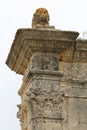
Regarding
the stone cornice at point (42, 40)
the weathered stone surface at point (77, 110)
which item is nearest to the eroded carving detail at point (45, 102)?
the weathered stone surface at point (77, 110)

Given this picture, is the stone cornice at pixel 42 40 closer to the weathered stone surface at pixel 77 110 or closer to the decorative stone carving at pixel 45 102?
the decorative stone carving at pixel 45 102

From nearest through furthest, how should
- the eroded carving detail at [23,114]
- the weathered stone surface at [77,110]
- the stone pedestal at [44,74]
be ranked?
the stone pedestal at [44,74], the weathered stone surface at [77,110], the eroded carving detail at [23,114]

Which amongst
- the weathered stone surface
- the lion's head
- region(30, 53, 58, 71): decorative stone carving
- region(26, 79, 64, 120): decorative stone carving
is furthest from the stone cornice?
the weathered stone surface

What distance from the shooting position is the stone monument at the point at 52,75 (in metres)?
9.88

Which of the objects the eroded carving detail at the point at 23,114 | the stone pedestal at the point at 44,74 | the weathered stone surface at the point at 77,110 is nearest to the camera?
the stone pedestal at the point at 44,74

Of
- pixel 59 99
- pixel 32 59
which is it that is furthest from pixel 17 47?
pixel 59 99

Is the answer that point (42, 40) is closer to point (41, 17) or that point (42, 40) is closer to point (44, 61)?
point (44, 61)

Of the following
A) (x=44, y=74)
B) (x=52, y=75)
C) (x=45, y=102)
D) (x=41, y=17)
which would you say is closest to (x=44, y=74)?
(x=44, y=74)

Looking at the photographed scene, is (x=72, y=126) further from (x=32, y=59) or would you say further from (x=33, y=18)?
(x=33, y=18)

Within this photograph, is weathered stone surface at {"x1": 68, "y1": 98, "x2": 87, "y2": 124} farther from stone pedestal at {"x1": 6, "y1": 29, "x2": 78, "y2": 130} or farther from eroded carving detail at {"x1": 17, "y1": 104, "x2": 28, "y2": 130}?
eroded carving detail at {"x1": 17, "y1": 104, "x2": 28, "y2": 130}

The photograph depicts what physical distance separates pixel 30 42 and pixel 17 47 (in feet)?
1.75

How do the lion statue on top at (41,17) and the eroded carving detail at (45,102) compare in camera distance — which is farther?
→ the lion statue on top at (41,17)

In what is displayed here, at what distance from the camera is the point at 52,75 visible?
33.1 ft

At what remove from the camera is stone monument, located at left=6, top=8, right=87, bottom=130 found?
988cm
